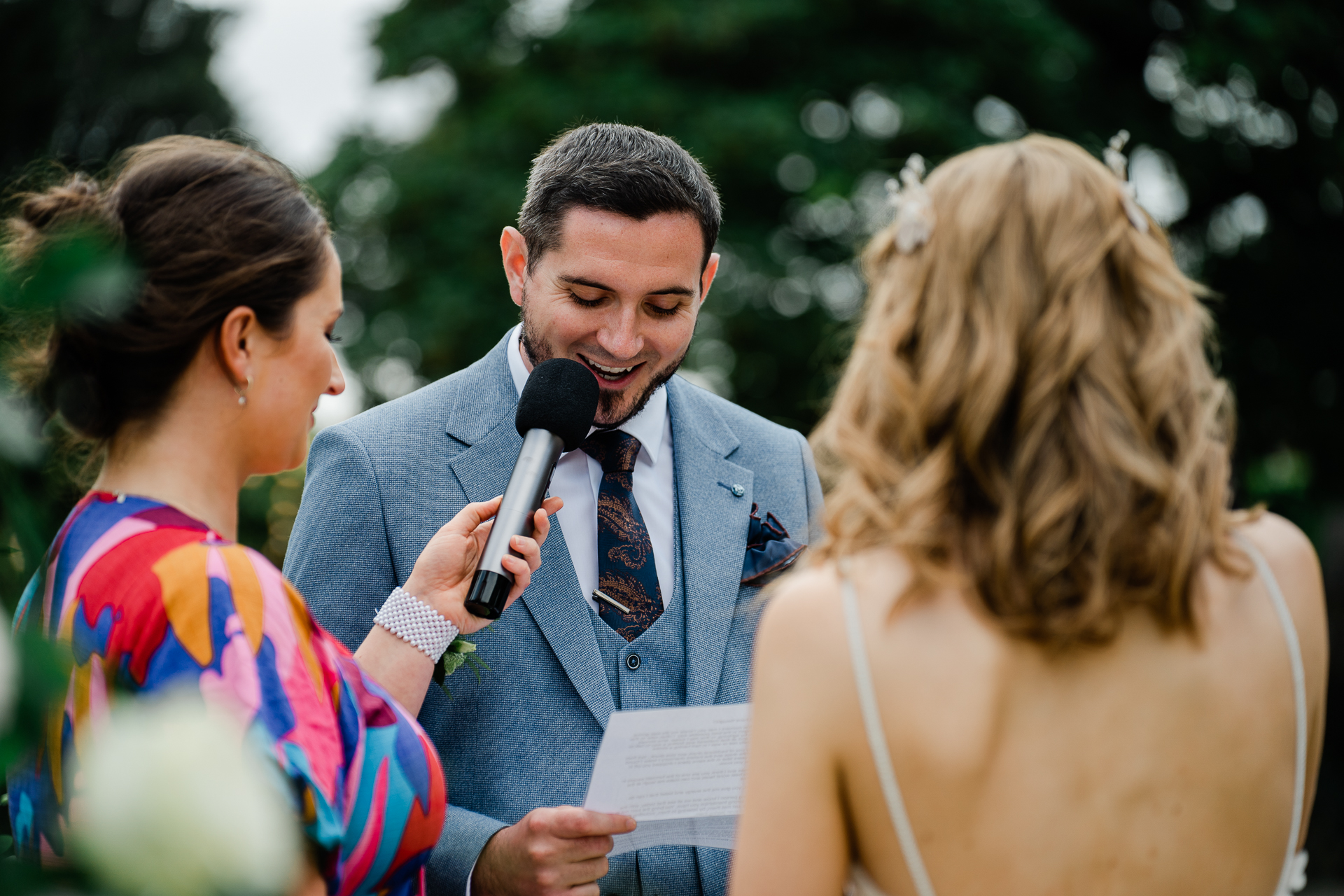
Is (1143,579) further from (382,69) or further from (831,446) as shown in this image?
(382,69)

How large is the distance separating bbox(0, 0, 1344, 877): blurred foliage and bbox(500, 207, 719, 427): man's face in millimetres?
6339

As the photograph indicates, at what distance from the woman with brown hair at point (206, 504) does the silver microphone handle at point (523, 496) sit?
4 centimetres

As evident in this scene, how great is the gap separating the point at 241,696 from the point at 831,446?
905 millimetres

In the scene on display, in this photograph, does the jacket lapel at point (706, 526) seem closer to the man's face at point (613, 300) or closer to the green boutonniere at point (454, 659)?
the man's face at point (613, 300)

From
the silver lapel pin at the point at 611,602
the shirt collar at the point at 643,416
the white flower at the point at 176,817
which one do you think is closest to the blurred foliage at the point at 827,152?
the shirt collar at the point at 643,416

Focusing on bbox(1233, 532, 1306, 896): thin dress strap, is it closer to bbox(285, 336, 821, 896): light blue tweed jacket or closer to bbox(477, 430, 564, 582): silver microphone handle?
bbox(477, 430, 564, 582): silver microphone handle

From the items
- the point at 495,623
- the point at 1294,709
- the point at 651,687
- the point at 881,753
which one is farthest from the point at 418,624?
the point at 1294,709

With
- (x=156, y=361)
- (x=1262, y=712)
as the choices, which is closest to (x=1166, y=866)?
(x=1262, y=712)

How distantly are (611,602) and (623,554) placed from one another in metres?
0.13

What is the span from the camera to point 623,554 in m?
2.80

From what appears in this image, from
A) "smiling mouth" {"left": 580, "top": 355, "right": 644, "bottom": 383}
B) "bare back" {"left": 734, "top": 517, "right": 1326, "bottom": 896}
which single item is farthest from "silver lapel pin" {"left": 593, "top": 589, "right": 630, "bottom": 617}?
"bare back" {"left": 734, "top": 517, "right": 1326, "bottom": 896}

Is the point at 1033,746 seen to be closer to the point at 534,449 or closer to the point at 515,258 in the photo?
the point at 534,449

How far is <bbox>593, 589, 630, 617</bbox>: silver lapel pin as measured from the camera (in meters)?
2.72

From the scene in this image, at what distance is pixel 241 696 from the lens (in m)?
1.57
